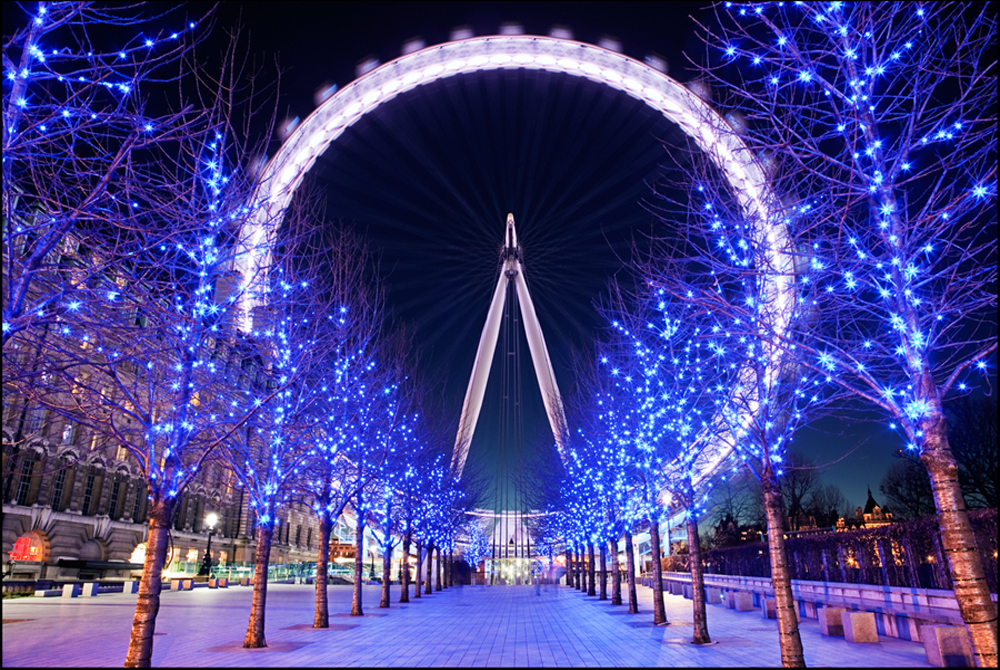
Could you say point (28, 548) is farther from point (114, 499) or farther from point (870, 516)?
point (870, 516)

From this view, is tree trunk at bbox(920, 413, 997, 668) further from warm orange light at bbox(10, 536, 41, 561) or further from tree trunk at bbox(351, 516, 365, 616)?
warm orange light at bbox(10, 536, 41, 561)

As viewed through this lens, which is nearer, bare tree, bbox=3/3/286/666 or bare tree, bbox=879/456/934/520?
bare tree, bbox=3/3/286/666

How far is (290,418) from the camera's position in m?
15.4

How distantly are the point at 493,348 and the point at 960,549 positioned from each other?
111ft

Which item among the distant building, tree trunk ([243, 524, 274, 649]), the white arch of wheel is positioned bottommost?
tree trunk ([243, 524, 274, 649])

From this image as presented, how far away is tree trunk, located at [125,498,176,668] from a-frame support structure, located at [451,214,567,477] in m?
27.0

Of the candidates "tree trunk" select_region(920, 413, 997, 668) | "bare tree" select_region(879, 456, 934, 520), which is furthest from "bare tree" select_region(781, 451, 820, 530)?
"tree trunk" select_region(920, 413, 997, 668)

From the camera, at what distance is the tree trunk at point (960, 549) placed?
6582 millimetres

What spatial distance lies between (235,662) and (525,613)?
1403 centimetres

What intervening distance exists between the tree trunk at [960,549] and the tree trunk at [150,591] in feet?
32.0

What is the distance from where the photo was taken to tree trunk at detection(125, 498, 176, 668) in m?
8.95

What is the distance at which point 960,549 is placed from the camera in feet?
22.6

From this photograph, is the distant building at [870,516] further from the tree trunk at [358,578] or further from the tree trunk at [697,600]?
the tree trunk at [358,578]

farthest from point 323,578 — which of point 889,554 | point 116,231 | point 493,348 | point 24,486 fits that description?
point 24,486
